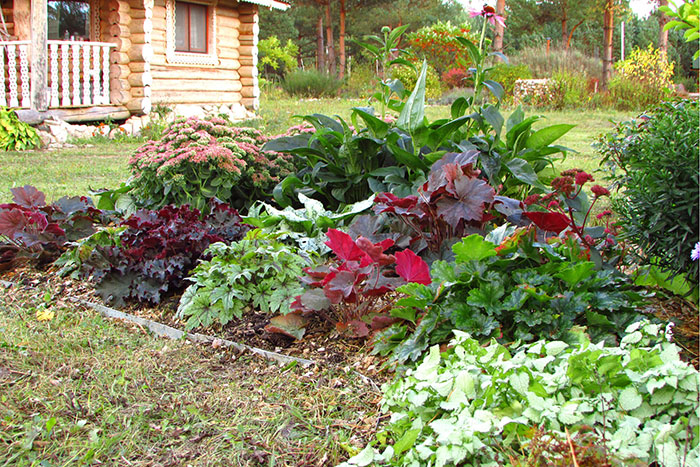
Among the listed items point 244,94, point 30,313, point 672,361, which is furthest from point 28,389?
point 244,94

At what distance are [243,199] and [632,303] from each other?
2720 mm

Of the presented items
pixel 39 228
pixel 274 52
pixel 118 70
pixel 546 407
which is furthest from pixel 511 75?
pixel 546 407

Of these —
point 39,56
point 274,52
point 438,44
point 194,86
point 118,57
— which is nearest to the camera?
point 39,56

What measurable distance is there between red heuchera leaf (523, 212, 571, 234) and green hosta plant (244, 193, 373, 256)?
3.18 feet

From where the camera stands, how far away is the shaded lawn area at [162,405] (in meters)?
1.83

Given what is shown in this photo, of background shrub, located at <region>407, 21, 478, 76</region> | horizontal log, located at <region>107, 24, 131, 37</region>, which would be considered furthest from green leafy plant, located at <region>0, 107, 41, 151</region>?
background shrub, located at <region>407, 21, 478, 76</region>

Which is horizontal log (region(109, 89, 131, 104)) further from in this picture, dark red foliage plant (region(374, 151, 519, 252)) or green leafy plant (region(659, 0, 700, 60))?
green leafy plant (region(659, 0, 700, 60))

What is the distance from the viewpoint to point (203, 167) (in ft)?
13.0

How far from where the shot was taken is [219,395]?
2143mm

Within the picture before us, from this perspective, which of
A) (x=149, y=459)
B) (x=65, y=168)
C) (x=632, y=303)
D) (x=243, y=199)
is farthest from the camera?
(x=65, y=168)

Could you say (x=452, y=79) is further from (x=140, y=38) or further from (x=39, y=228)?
(x=39, y=228)

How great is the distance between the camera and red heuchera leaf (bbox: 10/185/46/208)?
3930 mm

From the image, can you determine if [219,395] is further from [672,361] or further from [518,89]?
[518,89]

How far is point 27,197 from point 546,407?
140 inches
